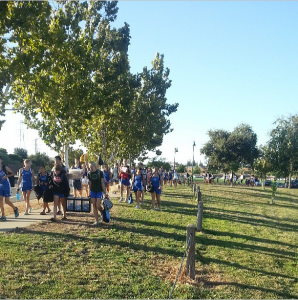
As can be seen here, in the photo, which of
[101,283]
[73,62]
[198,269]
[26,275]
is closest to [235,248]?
[198,269]

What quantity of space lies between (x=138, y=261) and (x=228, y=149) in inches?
2060

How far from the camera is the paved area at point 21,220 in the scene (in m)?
9.32

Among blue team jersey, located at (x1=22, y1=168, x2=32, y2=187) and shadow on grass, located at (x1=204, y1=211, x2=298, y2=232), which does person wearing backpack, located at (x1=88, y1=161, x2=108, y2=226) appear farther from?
shadow on grass, located at (x1=204, y1=211, x2=298, y2=232)

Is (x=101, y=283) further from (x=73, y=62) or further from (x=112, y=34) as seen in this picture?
(x=112, y=34)

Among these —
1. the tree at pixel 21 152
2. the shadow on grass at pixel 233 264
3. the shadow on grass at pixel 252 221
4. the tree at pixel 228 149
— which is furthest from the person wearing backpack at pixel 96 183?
the tree at pixel 21 152

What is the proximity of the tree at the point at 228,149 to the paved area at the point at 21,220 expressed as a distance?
4747cm

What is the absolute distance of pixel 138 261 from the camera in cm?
686

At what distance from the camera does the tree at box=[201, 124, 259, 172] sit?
57312 millimetres

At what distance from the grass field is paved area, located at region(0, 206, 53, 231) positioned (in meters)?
0.50

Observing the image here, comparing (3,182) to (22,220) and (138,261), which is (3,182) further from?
(138,261)

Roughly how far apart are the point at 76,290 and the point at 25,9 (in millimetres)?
6913

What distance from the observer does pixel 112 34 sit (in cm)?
2075

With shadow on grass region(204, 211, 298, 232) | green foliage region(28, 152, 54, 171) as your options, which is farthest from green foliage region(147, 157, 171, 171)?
shadow on grass region(204, 211, 298, 232)

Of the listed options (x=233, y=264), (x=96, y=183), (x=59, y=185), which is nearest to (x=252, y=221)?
(x=233, y=264)
